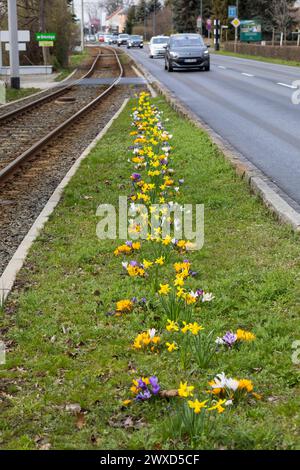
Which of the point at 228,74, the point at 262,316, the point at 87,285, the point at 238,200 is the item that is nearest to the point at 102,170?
the point at 238,200

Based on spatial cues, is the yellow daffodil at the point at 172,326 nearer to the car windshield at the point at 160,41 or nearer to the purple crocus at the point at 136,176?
the purple crocus at the point at 136,176

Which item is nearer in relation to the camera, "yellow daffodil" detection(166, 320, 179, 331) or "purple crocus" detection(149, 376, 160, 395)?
"purple crocus" detection(149, 376, 160, 395)

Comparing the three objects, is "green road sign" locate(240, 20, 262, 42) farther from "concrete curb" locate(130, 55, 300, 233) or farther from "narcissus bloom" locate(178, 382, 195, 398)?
"narcissus bloom" locate(178, 382, 195, 398)

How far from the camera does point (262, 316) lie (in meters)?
4.62

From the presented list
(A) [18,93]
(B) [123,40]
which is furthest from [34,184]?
(B) [123,40]

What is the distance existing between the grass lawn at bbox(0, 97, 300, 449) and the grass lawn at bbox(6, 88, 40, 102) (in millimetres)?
18998

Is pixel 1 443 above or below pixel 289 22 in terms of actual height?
below

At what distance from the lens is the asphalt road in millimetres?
10367

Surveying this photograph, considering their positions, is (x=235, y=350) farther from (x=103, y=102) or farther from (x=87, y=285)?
(x=103, y=102)

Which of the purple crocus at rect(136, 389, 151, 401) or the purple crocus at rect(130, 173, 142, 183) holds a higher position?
the purple crocus at rect(130, 173, 142, 183)

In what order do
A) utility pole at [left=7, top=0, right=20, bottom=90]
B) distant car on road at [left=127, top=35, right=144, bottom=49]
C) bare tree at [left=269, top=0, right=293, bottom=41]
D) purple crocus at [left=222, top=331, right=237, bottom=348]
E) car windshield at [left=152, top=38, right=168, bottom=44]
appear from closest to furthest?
purple crocus at [left=222, top=331, right=237, bottom=348], utility pole at [left=7, top=0, right=20, bottom=90], car windshield at [left=152, top=38, right=168, bottom=44], bare tree at [left=269, top=0, right=293, bottom=41], distant car on road at [left=127, top=35, right=144, bottom=49]

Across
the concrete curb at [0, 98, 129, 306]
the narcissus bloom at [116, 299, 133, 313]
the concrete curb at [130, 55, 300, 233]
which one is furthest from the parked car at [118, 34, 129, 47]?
the narcissus bloom at [116, 299, 133, 313]

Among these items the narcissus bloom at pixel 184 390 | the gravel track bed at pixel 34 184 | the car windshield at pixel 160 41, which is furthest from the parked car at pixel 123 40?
the narcissus bloom at pixel 184 390

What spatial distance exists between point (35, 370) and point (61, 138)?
36.2ft
